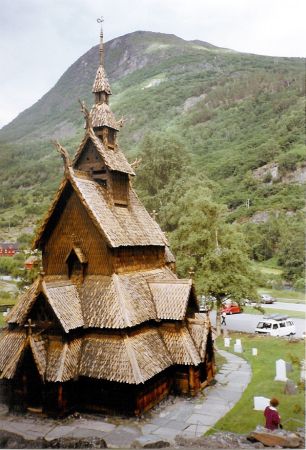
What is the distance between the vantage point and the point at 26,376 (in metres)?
15.4

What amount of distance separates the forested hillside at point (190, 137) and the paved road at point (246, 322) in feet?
31.4

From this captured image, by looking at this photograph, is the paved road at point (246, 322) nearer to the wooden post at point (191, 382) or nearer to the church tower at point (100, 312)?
the church tower at point (100, 312)

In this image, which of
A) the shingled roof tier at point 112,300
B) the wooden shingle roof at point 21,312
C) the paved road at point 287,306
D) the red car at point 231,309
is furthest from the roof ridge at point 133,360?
the paved road at point 287,306

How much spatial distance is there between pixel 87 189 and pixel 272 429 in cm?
1123

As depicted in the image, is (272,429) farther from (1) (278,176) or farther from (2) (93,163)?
(1) (278,176)

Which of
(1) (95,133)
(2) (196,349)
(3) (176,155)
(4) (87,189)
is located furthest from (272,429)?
(3) (176,155)

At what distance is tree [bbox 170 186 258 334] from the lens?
91.6ft

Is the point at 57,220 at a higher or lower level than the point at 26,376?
higher

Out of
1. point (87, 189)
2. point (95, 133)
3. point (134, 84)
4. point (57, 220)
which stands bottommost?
point (57, 220)

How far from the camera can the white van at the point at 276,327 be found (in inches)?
1165

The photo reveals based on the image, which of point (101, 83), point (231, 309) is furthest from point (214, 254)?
point (101, 83)

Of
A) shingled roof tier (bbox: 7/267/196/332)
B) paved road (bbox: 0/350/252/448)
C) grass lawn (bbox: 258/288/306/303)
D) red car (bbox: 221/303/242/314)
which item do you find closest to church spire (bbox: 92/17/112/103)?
shingled roof tier (bbox: 7/267/196/332)

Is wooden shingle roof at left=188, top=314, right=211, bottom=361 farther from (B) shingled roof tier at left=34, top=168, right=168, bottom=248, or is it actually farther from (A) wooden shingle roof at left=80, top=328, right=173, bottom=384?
(B) shingled roof tier at left=34, top=168, right=168, bottom=248

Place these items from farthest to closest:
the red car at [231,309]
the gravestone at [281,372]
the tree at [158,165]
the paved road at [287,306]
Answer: the tree at [158,165], the paved road at [287,306], the red car at [231,309], the gravestone at [281,372]
